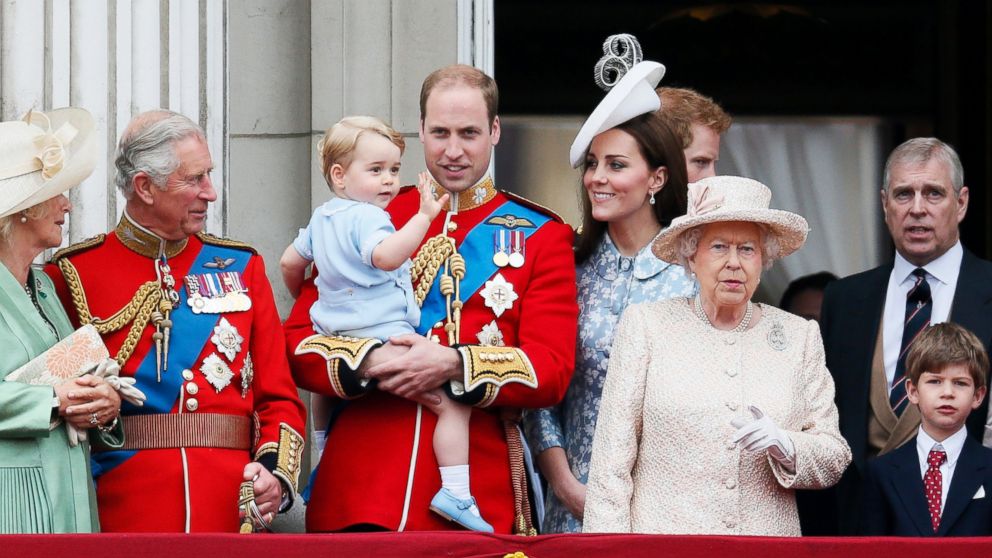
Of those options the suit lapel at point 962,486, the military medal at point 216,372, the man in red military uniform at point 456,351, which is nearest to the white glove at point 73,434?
the military medal at point 216,372

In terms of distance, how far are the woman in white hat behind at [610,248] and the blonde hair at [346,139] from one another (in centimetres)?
61

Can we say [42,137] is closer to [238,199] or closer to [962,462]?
[238,199]

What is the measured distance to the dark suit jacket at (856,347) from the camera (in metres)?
5.60

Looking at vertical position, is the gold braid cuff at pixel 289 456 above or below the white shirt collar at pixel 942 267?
below

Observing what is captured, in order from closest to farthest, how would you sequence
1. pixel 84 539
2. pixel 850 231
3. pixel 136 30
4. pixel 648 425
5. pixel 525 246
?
1. pixel 84 539
2. pixel 648 425
3. pixel 525 246
4. pixel 136 30
5. pixel 850 231

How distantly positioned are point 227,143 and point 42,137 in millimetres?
1682

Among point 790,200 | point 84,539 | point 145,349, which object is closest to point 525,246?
point 145,349

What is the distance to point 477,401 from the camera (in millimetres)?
5223

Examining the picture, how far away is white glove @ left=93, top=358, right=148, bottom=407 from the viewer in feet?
16.4

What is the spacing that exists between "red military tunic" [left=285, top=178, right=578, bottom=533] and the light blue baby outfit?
0.25 feet

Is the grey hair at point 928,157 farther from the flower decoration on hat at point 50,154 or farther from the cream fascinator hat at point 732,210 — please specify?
the flower decoration on hat at point 50,154

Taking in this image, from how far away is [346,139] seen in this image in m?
5.33

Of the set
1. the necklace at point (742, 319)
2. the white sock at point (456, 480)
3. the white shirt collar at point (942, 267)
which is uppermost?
the white shirt collar at point (942, 267)

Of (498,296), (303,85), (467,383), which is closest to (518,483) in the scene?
(467,383)
